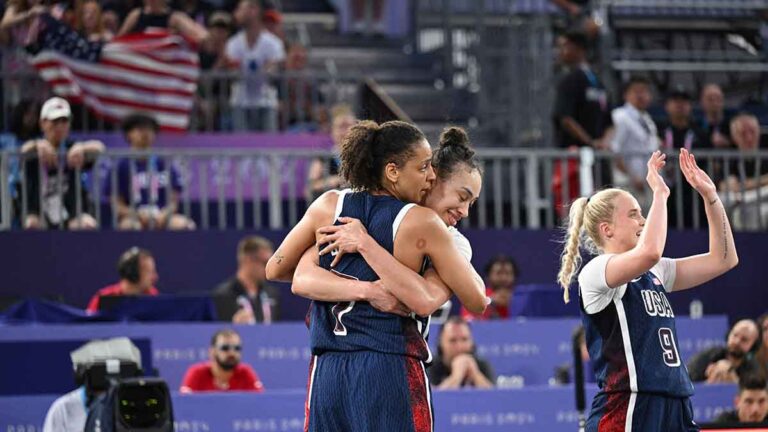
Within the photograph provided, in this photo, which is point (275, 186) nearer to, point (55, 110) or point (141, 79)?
point (55, 110)

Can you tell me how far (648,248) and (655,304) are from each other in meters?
0.38

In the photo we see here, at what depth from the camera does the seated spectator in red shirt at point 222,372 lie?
11031 millimetres

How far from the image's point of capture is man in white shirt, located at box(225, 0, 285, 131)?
624 inches

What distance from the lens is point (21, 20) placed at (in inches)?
602

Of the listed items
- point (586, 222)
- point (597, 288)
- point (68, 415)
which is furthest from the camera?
point (68, 415)

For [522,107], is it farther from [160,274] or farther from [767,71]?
[160,274]

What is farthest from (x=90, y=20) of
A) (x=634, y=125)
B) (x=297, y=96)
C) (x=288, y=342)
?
(x=634, y=125)

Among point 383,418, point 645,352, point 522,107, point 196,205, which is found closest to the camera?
point 383,418

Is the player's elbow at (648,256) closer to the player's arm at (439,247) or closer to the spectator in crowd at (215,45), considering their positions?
the player's arm at (439,247)

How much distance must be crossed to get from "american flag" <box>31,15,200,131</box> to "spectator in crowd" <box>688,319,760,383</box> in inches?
238

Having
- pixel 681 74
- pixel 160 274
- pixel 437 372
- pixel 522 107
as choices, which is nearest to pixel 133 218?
pixel 160 274

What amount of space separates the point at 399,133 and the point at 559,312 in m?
7.29

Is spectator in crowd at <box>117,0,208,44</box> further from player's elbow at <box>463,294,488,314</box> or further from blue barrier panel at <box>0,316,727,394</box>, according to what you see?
player's elbow at <box>463,294,488,314</box>

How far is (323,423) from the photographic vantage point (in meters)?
5.67
